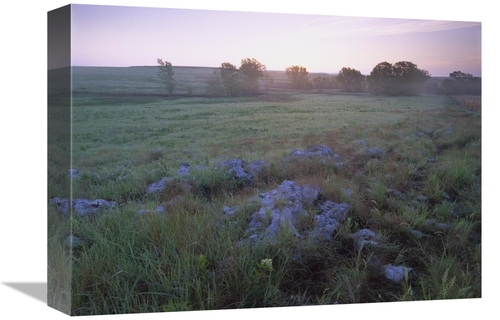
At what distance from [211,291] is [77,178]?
64.6 inches

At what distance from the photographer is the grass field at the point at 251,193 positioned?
6840 millimetres

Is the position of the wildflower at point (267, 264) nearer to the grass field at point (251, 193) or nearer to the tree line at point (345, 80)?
the grass field at point (251, 193)

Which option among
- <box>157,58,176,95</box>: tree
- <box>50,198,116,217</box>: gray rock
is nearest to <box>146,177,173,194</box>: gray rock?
<box>50,198,116,217</box>: gray rock

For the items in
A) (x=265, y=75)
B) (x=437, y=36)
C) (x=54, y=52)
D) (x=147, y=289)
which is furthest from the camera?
(x=437, y=36)

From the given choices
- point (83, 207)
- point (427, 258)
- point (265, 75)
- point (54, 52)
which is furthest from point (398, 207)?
point (54, 52)

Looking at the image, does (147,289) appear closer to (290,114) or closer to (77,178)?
(77,178)

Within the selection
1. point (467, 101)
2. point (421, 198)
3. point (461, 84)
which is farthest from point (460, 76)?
point (421, 198)

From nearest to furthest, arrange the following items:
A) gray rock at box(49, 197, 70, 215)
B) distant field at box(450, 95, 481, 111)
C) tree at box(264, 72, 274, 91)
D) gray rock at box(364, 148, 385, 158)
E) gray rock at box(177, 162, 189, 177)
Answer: gray rock at box(49, 197, 70, 215)
gray rock at box(177, 162, 189, 177)
tree at box(264, 72, 274, 91)
gray rock at box(364, 148, 385, 158)
distant field at box(450, 95, 481, 111)

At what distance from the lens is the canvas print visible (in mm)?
6879

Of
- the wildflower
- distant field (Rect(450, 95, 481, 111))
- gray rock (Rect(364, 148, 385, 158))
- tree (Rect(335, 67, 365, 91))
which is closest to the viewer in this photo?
the wildflower

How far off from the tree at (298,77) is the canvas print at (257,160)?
16 millimetres

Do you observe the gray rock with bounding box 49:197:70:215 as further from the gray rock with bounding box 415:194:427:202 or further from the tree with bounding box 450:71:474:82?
the tree with bounding box 450:71:474:82

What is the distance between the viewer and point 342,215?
299 inches

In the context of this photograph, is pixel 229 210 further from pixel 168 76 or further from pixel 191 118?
pixel 168 76
